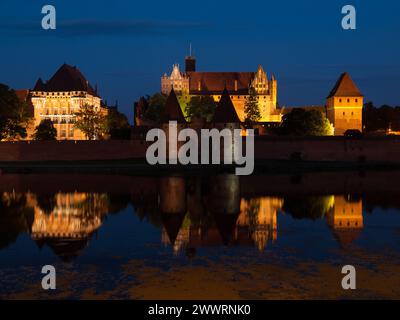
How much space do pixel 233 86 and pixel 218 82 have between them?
205cm

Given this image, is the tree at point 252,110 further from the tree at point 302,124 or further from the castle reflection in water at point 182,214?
the castle reflection in water at point 182,214

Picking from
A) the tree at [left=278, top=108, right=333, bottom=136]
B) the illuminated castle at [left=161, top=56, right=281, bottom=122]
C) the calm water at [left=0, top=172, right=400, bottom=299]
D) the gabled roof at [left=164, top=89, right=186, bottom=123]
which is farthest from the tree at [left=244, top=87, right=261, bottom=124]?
the calm water at [left=0, top=172, right=400, bottom=299]

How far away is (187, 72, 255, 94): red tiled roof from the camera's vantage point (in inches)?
3061

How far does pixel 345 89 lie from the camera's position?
6456cm

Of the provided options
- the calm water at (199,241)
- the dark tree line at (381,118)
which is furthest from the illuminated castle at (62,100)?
the calm water at (199,241)

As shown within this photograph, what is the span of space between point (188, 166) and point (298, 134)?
17.7 meters

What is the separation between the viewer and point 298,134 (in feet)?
177

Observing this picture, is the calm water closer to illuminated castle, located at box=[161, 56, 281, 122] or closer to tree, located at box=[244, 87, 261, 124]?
tree, located at box=[244, 87, 261, 124]

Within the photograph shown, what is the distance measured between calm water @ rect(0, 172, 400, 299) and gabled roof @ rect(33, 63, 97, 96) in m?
40.4

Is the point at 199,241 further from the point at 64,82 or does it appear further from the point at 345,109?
the point at 64,82

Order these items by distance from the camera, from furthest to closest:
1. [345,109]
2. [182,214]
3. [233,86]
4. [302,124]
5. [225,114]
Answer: [233,86]
[345,109]
[302,124]
[225,114]
[182,214]

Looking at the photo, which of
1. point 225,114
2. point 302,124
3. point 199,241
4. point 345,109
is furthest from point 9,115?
point 199,241
